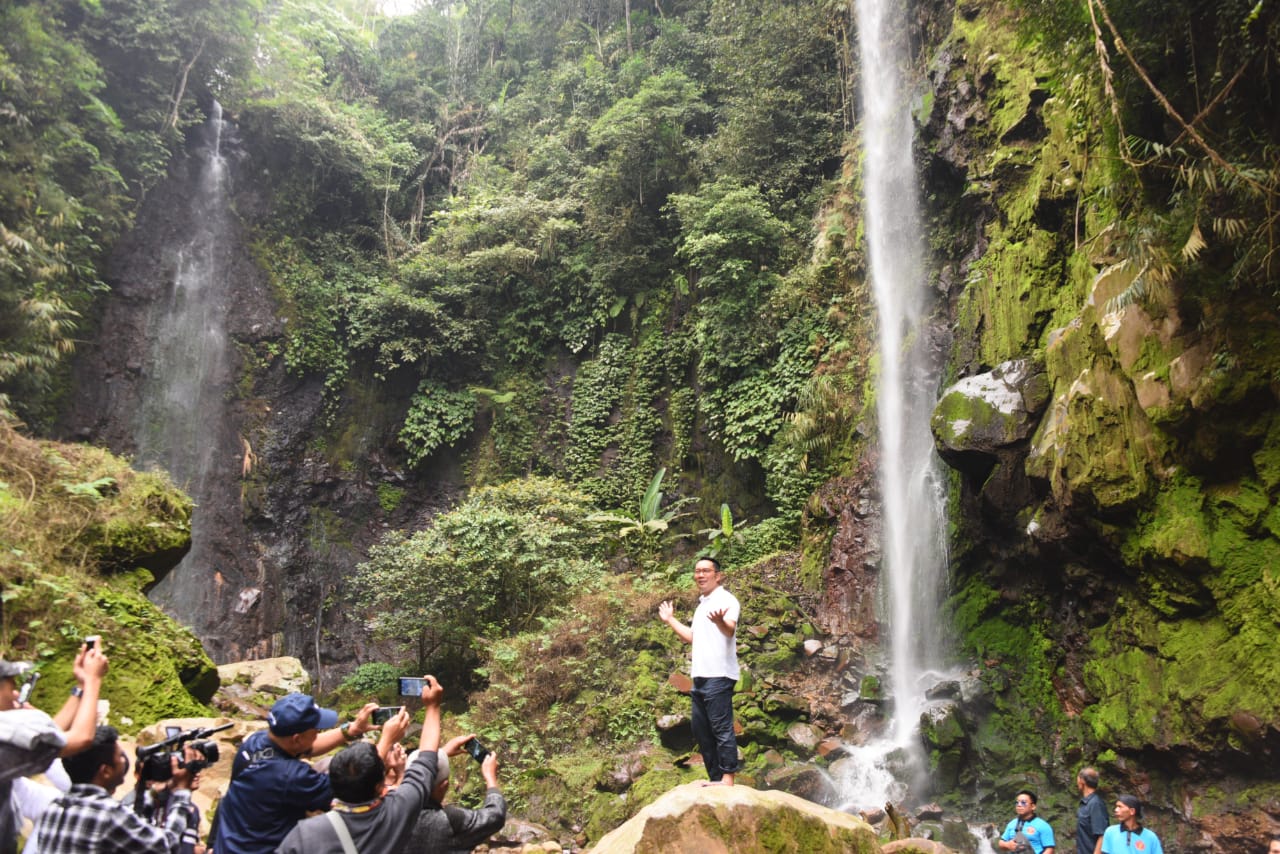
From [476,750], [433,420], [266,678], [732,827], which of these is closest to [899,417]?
[732,827]

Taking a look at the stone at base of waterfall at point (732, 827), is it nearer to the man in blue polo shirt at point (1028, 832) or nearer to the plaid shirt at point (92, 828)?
the plaid shirt at point (92, 828)

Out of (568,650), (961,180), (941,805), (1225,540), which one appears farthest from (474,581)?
(961,180)

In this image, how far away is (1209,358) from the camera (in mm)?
5551

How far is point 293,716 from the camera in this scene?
2676 mm

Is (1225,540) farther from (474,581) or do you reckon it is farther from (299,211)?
(299,211)

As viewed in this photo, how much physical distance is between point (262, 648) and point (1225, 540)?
16.2m

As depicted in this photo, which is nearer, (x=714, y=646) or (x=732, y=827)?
(x=732, y=827)

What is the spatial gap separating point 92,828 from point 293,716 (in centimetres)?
64

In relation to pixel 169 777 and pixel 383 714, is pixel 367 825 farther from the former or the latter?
pixel 169 777

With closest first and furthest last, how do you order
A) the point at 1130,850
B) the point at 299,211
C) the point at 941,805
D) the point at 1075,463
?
the point at 1130,850 → the point at 1075,463 → the point at 941,805 → the point at 299,211

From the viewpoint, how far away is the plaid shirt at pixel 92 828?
229cm

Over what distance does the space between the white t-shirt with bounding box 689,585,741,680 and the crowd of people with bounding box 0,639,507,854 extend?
5.87 ft

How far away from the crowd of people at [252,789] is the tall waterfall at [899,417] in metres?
6.04

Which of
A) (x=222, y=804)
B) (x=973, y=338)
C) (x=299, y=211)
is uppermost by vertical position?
(x=299, y=211)
